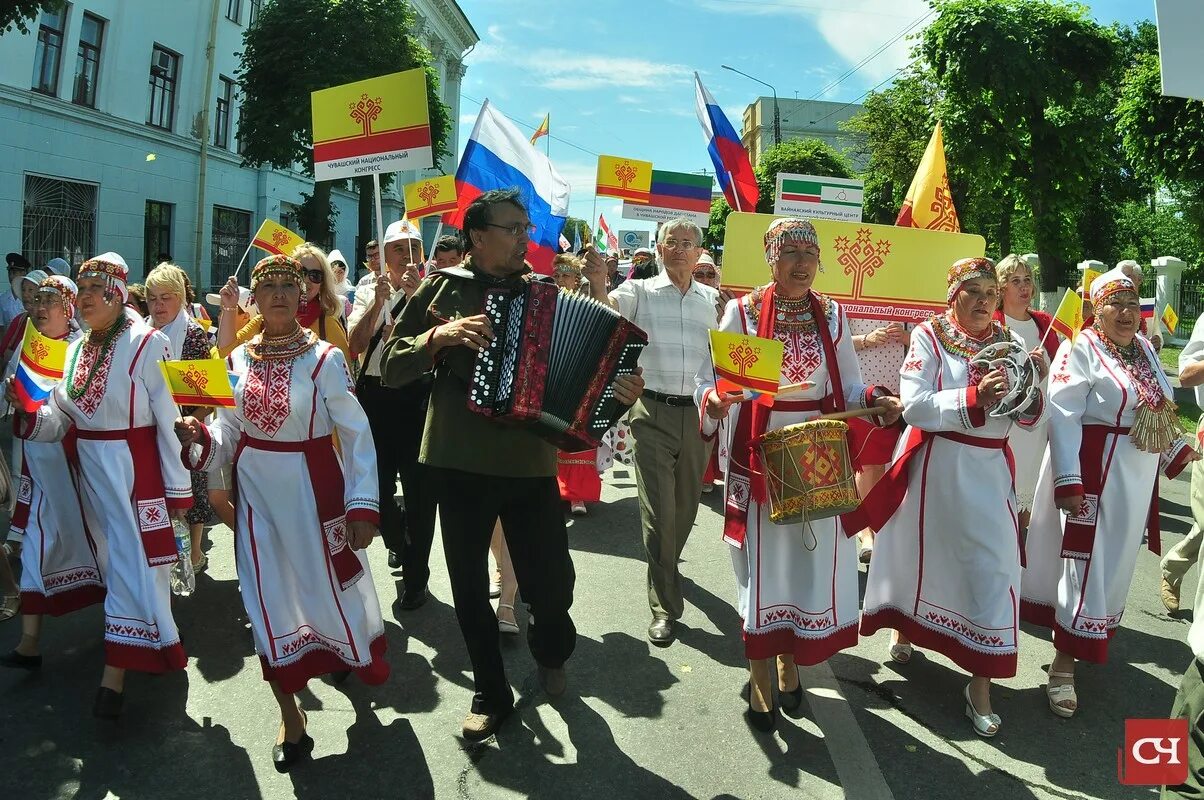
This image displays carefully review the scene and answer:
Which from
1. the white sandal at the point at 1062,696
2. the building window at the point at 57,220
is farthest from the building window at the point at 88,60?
the white sandal at the point at 1062,696

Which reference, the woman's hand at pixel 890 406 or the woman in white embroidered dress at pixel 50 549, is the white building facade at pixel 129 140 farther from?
the woman's hand at pixel 890 406

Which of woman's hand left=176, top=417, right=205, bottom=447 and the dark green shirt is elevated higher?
the dark green shirt

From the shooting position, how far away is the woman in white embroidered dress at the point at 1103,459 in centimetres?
425

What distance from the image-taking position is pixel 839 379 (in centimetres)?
412

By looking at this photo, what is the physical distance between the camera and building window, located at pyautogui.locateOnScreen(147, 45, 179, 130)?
2511cm

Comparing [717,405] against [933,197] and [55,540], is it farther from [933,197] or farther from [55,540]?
[55,540]

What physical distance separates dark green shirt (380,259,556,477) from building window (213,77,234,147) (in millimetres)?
28285

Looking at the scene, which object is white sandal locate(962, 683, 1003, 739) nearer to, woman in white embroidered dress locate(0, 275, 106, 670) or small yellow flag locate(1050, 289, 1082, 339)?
small yellow flag locate(1050, 289, 1082, 339)

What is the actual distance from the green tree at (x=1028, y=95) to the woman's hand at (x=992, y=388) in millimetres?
16126

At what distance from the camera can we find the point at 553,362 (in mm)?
3412

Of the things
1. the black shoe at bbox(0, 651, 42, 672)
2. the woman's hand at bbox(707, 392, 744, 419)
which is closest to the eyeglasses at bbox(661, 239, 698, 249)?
the woman's hand at bbox(707, 392, 744, 419)

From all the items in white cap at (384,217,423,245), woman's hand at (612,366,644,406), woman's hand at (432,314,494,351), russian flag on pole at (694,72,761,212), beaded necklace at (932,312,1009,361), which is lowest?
woman's hand at (612,366,644,406)

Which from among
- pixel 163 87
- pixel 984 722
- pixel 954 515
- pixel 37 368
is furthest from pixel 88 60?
pixel 984 722

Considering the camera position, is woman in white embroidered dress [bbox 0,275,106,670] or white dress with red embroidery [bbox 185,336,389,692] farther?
woman in white embroidered dress [bbox 0,275,106,670]
